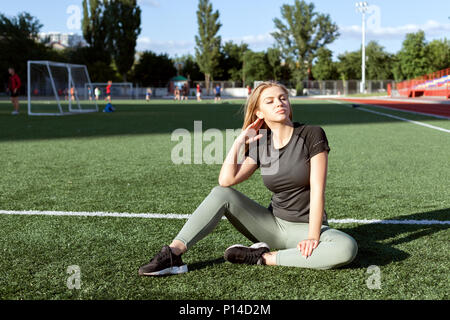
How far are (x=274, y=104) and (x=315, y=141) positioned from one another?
342 millimetres

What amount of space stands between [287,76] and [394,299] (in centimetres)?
8708

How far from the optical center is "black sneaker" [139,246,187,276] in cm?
302

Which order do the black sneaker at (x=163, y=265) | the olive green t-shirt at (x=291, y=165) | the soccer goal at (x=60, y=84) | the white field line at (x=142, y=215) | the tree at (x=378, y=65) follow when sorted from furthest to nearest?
the tree at (x=378, y=65), the soccer goal at (x=60, y=84), the white field line at (x=142, y=215), the olive green t-shirt at (x=291, y=165), the black sneaker at (x=163, y=265)

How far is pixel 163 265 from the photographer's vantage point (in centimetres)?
304

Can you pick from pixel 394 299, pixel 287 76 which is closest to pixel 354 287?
pixel 394 299

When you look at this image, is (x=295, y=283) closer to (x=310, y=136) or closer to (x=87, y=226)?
(x=310, y=136)

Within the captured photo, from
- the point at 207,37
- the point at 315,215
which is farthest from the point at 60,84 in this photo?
the point at 207,37

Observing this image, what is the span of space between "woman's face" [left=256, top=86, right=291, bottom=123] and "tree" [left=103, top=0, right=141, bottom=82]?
71.5m

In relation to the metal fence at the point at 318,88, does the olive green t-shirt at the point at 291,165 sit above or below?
below

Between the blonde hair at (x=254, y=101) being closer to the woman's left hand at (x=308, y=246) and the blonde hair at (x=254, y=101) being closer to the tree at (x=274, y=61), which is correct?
the woman's left hand at (x=308, y=246)

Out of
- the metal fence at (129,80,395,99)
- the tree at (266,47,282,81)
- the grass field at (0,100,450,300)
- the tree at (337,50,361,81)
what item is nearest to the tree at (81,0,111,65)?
the metal fence at (129,80,395,99)

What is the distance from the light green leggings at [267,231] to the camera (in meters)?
3.08

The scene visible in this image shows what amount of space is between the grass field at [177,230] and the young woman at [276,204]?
11cm

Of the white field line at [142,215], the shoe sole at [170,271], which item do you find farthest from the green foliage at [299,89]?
the shoe sole at [170,271]
